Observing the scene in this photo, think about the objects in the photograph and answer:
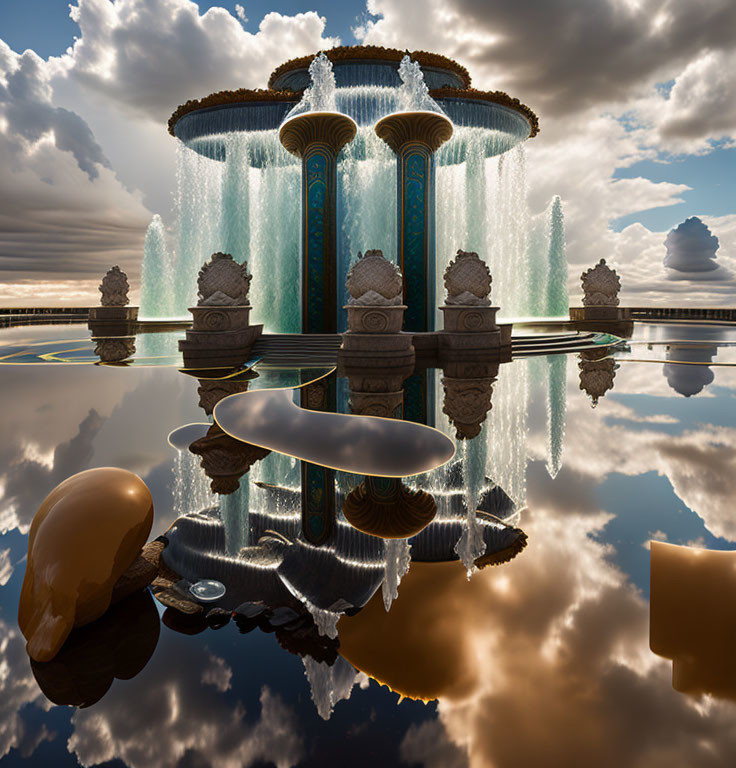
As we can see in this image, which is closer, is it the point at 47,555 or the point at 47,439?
the point at 47,555

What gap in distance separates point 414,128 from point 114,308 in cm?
1419

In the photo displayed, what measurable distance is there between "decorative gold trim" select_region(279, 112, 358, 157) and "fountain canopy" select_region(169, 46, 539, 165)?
196 centimetres

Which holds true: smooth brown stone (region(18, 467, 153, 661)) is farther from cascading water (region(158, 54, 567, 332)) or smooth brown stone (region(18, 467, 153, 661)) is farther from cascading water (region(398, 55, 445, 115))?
cascading water (region(398, 55, 445, 115))

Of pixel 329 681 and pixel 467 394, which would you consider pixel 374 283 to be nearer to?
pixel 467 394

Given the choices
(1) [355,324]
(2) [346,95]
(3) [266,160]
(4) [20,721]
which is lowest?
(4) [20,721]

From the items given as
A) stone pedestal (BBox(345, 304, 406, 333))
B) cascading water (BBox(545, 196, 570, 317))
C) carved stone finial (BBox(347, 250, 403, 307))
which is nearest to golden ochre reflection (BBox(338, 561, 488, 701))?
stone pedestal (BBox(345, 304, 406, 333))

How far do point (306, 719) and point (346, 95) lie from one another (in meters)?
19.4

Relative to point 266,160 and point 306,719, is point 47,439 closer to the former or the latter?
point 306,719

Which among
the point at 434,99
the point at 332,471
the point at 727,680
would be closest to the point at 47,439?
the point at 332,471

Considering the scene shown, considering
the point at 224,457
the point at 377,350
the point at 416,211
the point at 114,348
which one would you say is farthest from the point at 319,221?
the point at 224,457

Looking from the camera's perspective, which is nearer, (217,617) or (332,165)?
(217,617)

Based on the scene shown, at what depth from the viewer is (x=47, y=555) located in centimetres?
209

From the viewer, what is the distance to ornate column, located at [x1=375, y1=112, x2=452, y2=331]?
1474 centimetres

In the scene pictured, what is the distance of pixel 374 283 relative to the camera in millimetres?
11031
